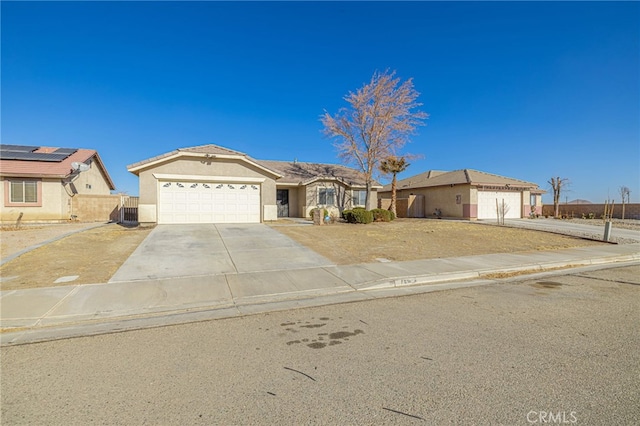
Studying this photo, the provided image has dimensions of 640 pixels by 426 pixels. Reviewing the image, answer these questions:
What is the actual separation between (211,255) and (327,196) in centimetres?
1604

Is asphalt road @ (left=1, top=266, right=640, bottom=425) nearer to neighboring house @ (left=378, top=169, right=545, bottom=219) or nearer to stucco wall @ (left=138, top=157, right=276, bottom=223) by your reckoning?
stucco wall @ (left=138, top=157, right=276, bottom=223)

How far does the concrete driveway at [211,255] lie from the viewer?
25.8 ft

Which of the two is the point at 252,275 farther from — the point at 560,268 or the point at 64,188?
the point at 64,188

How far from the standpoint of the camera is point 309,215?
24.1 meters

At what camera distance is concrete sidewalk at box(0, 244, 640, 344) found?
15.8ft

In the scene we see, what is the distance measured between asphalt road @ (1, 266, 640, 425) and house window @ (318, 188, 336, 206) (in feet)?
64.2

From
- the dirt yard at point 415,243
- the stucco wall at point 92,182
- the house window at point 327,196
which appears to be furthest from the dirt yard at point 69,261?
the house window at point 327,196

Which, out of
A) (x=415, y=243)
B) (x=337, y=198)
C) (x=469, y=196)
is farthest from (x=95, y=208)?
(x=469, y=196)

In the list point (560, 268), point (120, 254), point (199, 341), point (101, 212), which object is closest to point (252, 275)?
point (199, 341)

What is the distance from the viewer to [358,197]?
2633cm

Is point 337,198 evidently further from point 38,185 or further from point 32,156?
Result: point 32,156

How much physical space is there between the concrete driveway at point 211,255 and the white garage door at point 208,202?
10.9 feet

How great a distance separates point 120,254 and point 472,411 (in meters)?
10.2

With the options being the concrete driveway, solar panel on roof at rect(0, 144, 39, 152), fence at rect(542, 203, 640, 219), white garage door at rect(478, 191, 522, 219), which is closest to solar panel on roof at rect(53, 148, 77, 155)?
solar panel on roof at rect(0, 144, 39, 152)
